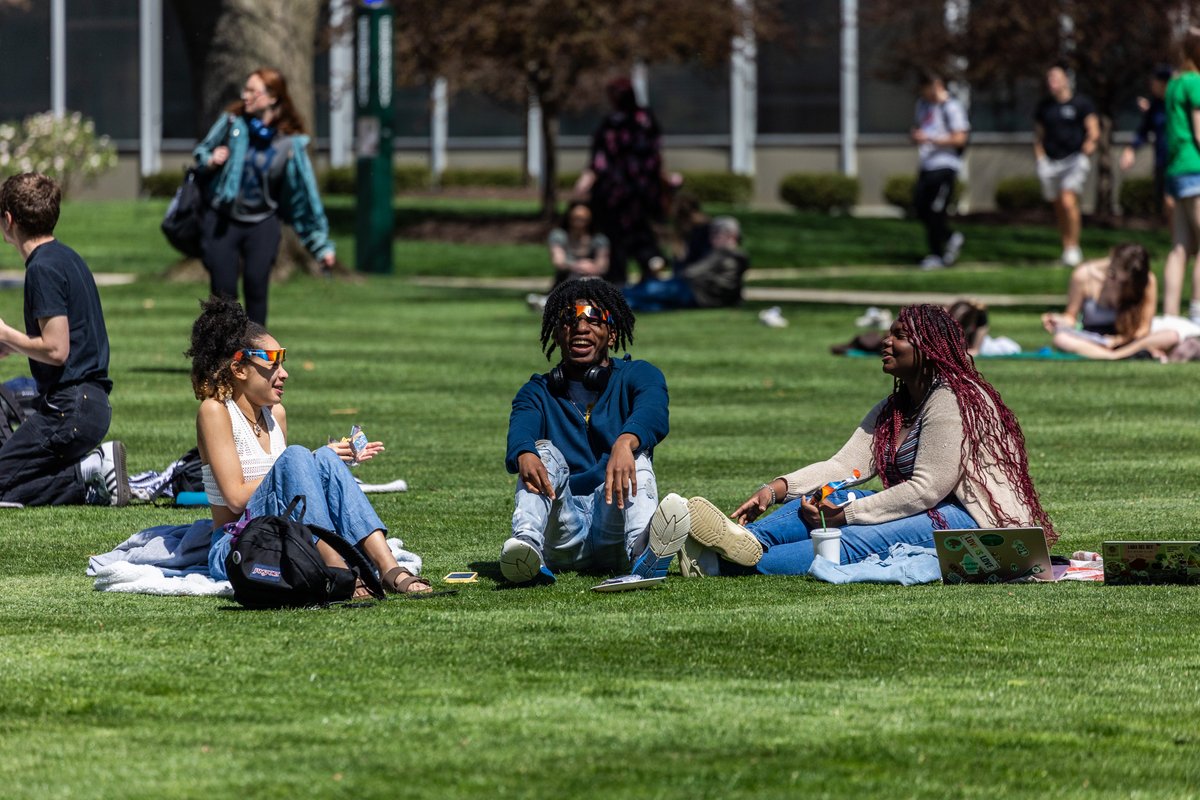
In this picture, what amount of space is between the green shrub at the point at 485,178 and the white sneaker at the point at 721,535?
40185 mm

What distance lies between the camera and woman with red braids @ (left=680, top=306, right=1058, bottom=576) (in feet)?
24.4

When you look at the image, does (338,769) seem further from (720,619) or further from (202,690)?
(720,619)

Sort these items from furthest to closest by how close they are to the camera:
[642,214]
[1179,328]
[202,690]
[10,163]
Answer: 1. [10,163]
2. [642,214]
3. [1179,328]
4. [202,690]

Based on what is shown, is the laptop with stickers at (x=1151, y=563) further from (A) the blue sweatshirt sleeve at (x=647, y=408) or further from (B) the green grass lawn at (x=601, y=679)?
(A) the blue sweatshirt sleeve at (x=647, y=408)

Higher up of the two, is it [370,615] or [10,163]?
[10,163]

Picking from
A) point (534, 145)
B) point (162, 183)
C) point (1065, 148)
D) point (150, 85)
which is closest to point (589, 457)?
point (1065, 148)

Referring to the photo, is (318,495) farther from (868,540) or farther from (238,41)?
(238,41)

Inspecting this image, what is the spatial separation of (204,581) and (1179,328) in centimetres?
1071

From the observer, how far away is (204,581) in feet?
23.6

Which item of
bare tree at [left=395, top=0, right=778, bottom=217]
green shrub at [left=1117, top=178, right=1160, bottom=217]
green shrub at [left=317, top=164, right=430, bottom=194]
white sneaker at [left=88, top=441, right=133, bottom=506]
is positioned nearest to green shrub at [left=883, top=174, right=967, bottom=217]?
green shrub at [left=1117, top=178, right=1160, bottom=217]

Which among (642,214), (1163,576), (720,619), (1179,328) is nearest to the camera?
(720,619)

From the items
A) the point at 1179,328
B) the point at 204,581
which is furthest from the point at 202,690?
the point at 1179,328

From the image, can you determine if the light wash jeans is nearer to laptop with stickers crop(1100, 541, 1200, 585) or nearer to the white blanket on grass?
the white blanket on grass

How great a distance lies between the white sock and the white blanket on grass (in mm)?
1632
